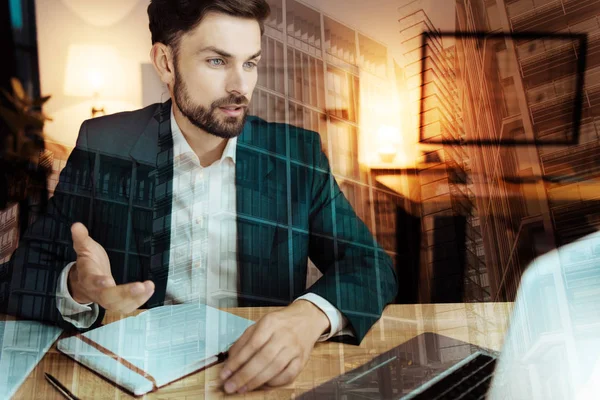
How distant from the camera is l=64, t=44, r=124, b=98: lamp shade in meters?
2.24

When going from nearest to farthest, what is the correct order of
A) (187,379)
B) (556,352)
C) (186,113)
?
(187,379), (556,352), (186,113)

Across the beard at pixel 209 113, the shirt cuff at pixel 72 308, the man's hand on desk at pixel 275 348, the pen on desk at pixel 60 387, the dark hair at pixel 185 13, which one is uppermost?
the dark hair at pixel 185 13

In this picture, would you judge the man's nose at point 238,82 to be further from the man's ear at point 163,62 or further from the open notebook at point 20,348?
the open notebook at point 20,348

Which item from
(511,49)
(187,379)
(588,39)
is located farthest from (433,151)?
(187,379)

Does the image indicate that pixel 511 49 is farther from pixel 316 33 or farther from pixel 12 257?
pixel 12 257

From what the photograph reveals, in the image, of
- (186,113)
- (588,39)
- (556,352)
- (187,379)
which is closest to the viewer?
(187,379)

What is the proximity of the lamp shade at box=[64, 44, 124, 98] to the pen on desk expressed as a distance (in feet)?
3.33

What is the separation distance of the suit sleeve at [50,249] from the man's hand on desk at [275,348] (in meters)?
0.62

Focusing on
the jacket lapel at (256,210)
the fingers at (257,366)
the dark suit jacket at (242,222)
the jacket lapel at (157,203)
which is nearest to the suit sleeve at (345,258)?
the dark suit jacket at (242,222)

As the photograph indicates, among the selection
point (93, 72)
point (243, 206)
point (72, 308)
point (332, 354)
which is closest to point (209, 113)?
point (243, 206)

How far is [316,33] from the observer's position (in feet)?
7.71

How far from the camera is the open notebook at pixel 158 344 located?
1934mm

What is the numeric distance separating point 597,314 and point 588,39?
108 cm

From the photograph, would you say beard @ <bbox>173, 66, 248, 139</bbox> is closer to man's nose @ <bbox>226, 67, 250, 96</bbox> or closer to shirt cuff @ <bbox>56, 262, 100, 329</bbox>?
man's nose @ <bbox>226, 67, 250, 96</bbox>
